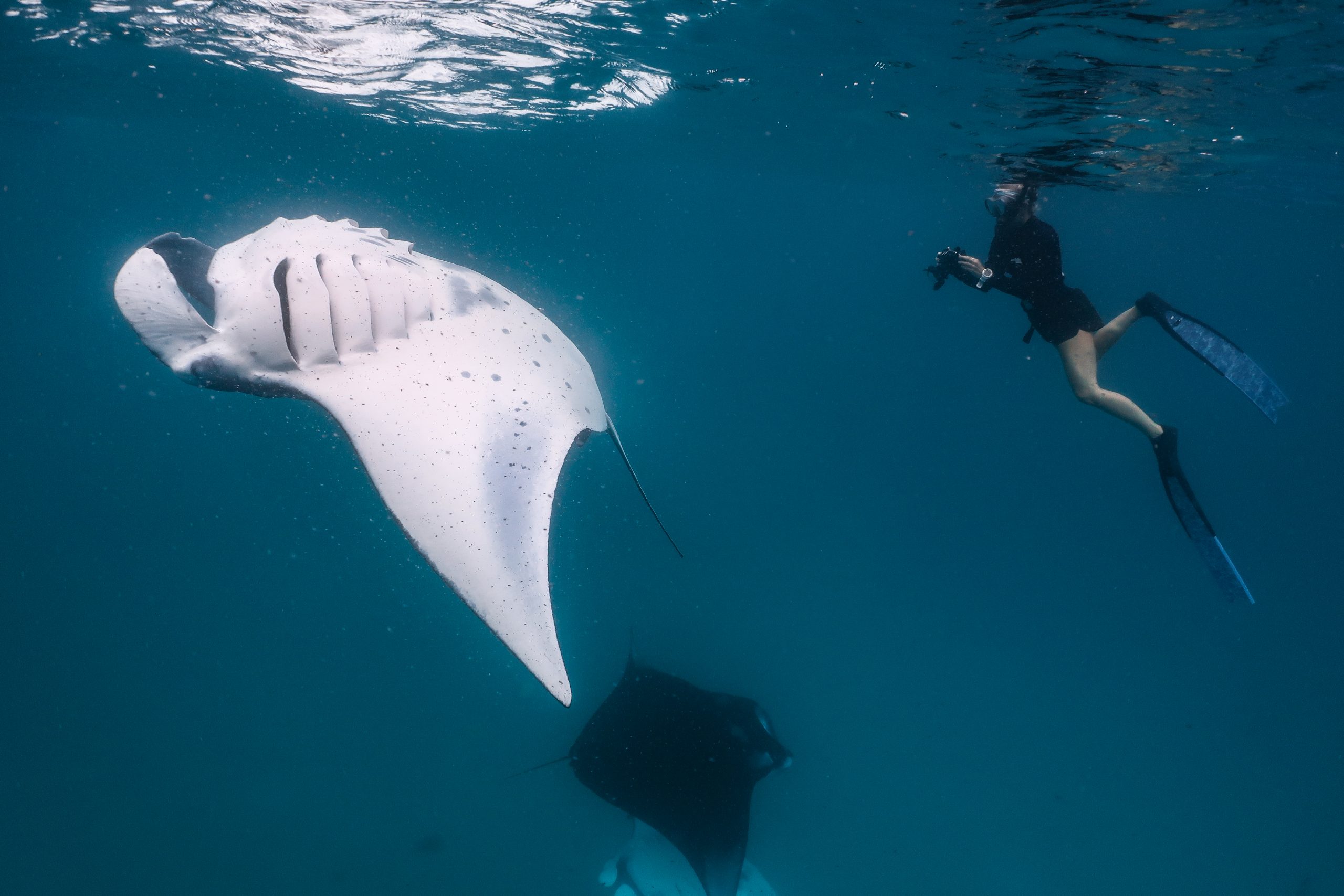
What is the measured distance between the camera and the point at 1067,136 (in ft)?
34.8

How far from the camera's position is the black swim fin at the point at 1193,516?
6.00 meters

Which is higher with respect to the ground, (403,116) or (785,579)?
(403,116)

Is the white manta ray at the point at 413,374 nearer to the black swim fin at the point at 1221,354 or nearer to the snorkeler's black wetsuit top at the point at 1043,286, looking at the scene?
the snorkeler's black wetsuit top at the point at 1043,286

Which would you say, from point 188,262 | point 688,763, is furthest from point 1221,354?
point 188,262

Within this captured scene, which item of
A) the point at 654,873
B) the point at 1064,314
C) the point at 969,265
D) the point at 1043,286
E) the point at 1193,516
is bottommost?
the point at 654,873

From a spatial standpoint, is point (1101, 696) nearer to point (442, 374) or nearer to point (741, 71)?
point (741, 71)

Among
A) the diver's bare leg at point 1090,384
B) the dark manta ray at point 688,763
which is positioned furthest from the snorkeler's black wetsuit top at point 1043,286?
the dark manta ray at point 688,763

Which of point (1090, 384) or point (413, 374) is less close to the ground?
point (413, 374)

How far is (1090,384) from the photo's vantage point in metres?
6.66

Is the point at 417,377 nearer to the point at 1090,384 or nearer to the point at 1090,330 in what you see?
the point at 1090,384

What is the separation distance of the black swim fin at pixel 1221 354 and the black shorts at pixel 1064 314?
473 mm

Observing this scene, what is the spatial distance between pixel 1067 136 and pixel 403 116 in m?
15.2

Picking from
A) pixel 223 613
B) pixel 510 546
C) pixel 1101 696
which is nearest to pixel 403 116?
pixel 223 613

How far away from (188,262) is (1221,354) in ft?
28.1
